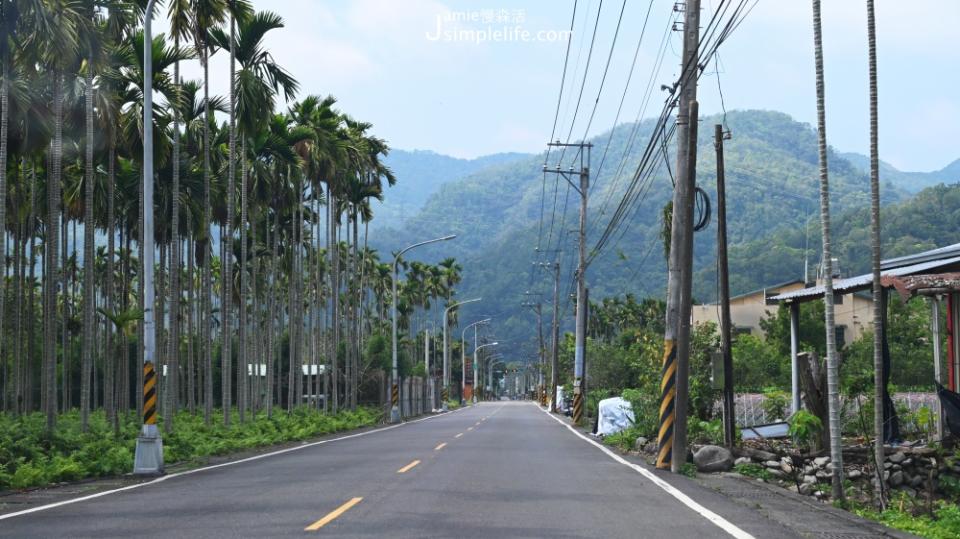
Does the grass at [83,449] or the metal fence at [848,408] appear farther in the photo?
the metal fence at [848,408]

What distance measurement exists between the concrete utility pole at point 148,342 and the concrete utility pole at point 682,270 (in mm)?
9828

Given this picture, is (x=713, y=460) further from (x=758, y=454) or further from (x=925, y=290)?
(x=925, y=290)

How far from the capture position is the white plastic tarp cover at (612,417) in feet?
110

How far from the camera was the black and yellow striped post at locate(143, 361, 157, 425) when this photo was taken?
19516mm

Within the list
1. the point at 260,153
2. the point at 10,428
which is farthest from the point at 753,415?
the point at 10,428

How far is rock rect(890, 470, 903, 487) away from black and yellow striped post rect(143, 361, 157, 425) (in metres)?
13.2

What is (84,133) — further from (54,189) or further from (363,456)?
(363,456)

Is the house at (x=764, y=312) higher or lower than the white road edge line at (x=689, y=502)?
higher

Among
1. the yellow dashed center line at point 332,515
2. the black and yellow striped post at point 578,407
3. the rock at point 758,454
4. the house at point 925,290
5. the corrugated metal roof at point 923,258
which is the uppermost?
the corrugated metal roof at point 923,258

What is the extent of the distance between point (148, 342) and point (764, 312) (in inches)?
3156

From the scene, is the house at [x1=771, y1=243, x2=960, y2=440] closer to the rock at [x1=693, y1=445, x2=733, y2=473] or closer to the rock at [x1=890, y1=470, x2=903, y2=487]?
the rock at [x1=890, y1=470, x2=903, y2=487]

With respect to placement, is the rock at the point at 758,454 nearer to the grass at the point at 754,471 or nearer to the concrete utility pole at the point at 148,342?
the grass at the point at 754,471

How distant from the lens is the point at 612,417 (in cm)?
3422

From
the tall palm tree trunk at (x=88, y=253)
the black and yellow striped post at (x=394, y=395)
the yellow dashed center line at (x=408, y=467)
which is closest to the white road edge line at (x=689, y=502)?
the yellow dashed center line at (x=408, y=467)
